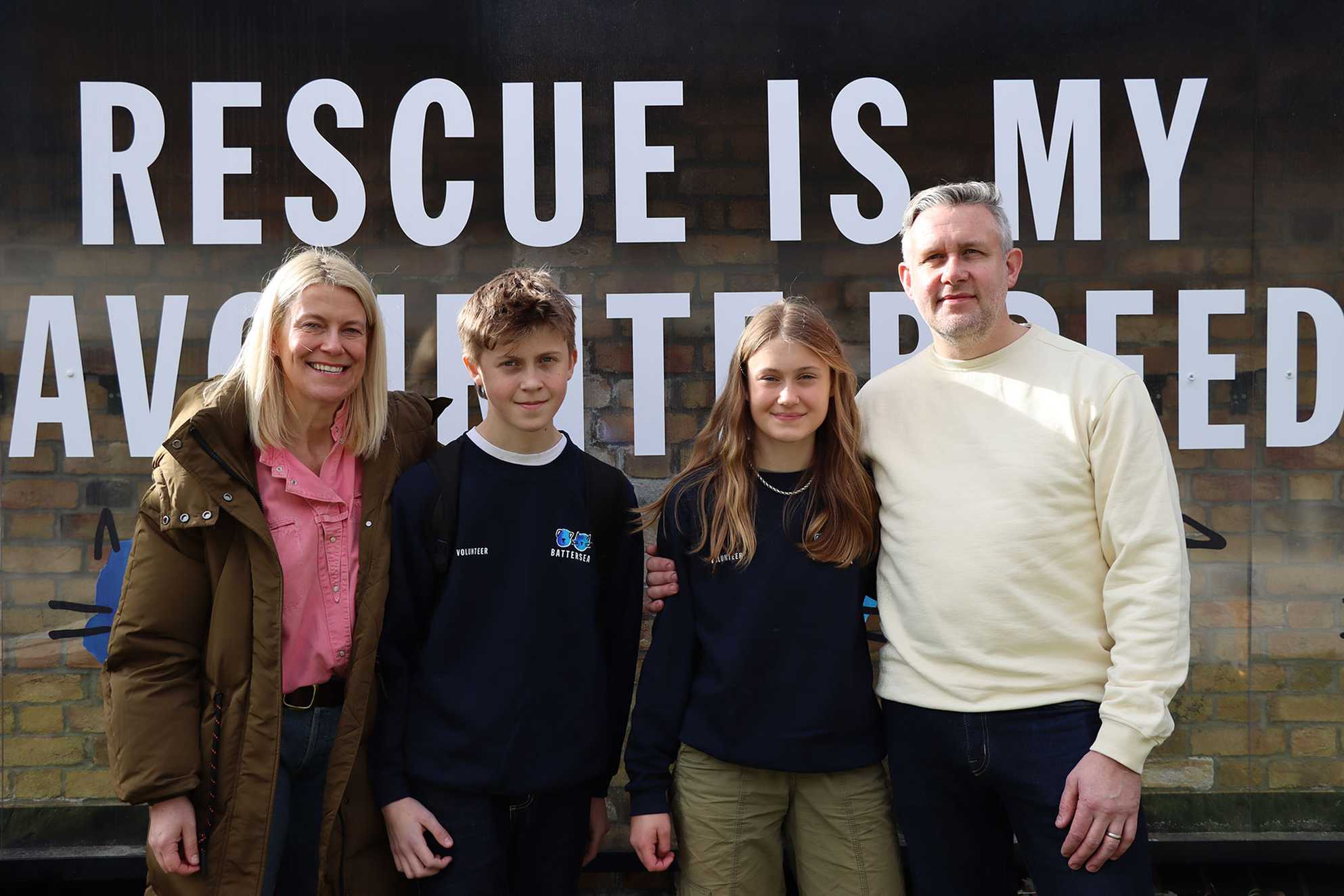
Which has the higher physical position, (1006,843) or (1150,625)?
(1150,625)

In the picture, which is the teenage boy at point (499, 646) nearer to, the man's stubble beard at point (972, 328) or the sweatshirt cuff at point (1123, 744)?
the man's stubble beard at point (972, 328)

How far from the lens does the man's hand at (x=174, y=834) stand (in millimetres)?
2072

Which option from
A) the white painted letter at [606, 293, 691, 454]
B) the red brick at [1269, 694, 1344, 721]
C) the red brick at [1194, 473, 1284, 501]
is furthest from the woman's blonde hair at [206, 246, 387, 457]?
the red brick at [1269, 694, 1344, 721]

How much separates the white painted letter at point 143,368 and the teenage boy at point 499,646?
1443 mm

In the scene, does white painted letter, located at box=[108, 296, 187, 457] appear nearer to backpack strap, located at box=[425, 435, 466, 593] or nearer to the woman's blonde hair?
the woman's blonde hair

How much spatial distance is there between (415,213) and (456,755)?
1836 millimetres

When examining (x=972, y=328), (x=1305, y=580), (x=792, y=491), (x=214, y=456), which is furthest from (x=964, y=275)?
(x=1305, y=580)

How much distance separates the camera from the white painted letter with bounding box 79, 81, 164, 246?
3.23m

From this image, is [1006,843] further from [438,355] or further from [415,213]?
[415,213]

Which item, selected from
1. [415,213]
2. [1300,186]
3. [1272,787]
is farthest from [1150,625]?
[415,213]

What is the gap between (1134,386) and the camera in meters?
2.13

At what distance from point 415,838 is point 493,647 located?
42 centimetres

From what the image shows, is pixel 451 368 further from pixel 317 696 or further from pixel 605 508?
pixel 317 696

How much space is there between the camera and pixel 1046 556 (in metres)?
2.12
